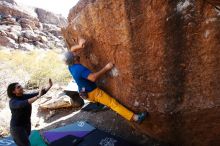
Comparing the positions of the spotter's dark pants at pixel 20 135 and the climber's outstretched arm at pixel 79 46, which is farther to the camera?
the spotter's dark pants at pixel 20 135

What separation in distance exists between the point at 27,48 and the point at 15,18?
6442mm

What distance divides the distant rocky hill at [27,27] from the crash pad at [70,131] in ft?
66.7

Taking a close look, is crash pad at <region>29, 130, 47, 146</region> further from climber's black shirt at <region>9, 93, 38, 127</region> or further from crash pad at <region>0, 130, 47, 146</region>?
climber's black shirt at <region>9, 93, 38, 127</region>

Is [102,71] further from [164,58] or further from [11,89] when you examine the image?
[11,89]

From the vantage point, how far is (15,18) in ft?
97.8

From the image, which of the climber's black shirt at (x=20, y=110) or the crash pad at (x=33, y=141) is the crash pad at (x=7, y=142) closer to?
the crash pad at (x=33, y=141)

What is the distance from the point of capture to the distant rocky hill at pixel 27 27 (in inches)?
1018

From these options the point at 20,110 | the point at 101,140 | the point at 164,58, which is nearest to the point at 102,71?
the point at 164,58

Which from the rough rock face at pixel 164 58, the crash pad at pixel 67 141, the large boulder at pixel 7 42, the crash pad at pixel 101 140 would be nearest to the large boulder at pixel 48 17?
the large boulder at pixel 7 42

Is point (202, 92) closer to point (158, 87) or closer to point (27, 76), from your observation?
point (158, 87)

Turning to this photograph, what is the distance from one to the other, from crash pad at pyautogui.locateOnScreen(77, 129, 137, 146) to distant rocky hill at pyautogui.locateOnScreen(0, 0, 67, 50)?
21260mm

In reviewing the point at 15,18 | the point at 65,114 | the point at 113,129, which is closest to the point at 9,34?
the point at 15,18

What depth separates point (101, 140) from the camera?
5516mm

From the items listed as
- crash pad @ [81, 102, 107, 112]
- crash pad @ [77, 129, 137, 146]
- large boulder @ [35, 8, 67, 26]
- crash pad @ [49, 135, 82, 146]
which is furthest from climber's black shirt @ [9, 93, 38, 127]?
large boulder @ [35, 8, 67, 26]
